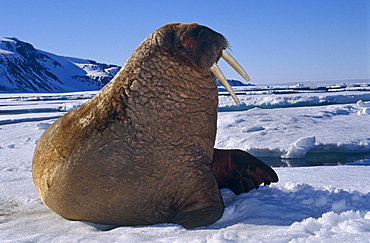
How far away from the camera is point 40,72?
147375 millimetres

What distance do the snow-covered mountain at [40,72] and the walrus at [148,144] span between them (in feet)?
393

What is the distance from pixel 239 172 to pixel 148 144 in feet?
3.40

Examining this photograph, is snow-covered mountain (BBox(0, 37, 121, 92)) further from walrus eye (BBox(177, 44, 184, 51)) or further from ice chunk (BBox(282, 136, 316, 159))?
walrus eye (BBox(177, 44, 184, 51))

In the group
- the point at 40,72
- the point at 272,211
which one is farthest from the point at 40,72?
the point at 272,211

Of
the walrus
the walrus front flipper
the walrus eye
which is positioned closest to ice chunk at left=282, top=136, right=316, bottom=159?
the walrus front flipper

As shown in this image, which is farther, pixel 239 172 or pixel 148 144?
pixel 239 172

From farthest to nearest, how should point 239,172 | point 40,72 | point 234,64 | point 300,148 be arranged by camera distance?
point 40,72, point 300,148, point 239,172, point 234,64

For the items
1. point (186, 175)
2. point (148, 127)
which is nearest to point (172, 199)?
point (186, 175)

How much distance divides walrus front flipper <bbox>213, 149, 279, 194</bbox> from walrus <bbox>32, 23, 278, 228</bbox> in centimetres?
54

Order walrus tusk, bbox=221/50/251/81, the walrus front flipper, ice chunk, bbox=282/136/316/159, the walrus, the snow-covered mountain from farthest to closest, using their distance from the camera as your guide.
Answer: the snow-covered mountain
ice chunk, bbox=282/136/316/159
the walrus front flipper
walrus tusk, bbox=221/50/251/81
the walrus

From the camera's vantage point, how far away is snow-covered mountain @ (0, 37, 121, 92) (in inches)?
4990

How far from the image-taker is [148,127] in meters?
2.46

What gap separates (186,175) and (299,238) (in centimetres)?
101

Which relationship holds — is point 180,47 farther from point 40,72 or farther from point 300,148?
point 40,72
